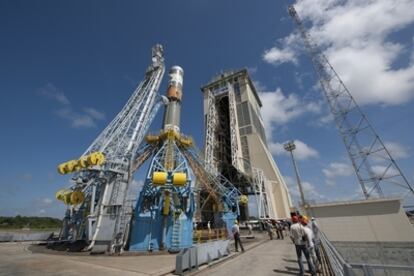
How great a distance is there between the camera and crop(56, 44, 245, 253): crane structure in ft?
46.3

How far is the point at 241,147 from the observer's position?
126 ft

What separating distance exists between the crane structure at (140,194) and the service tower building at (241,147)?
990 cm

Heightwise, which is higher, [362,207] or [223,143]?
[223,143]

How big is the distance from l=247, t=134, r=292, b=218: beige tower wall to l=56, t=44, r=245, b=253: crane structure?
11.7 meters

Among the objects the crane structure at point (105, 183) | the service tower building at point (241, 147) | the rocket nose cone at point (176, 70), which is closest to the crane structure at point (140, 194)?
the crane structure at point (105, 183)

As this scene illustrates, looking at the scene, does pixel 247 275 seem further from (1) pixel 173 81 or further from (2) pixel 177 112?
(1) pixel 173 81

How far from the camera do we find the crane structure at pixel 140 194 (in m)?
14.1

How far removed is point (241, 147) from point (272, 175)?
7627mm

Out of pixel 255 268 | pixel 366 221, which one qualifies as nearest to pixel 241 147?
pixel 366 221

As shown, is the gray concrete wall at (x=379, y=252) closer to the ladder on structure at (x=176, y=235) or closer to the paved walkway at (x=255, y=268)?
the paved walkway at (x=255, y=268)

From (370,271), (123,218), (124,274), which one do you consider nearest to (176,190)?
(123,218)

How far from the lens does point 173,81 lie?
87.8 ft

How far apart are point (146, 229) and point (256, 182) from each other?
23526mm

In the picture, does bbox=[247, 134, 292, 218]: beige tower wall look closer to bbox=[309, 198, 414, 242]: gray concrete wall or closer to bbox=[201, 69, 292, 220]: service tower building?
bbox=[201, 69, 292, 220]: service tower building
